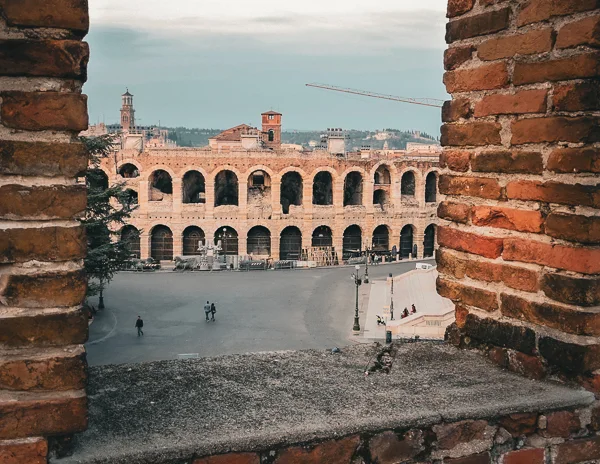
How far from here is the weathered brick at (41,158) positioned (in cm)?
210

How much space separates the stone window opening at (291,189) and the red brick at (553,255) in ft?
126

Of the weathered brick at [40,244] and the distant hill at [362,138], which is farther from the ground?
the distant hill at [362,138]

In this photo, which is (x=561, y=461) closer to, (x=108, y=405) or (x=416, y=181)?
(x=108, y=405)

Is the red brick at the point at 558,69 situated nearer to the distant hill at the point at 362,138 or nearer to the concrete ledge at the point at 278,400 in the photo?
the concrete ledge at the point at 278,400

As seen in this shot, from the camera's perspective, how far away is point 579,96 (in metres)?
2.72

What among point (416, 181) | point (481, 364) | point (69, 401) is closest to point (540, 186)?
point (481, 364)

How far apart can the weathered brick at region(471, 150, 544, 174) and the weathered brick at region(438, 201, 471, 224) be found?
0.66 ft

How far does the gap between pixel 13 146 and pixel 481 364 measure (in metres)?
2.24

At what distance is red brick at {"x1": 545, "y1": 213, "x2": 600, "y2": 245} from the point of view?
2.68 m

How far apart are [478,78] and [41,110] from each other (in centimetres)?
202

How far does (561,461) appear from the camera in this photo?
105 inches

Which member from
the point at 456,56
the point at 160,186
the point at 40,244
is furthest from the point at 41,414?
the point at 160,186

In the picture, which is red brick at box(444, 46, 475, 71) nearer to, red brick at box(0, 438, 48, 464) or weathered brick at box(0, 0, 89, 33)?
weathered brick at box(0, 0, 89, 33)

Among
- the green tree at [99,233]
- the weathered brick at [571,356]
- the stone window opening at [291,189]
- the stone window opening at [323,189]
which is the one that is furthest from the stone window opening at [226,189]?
the weathered brick at [571,356]
